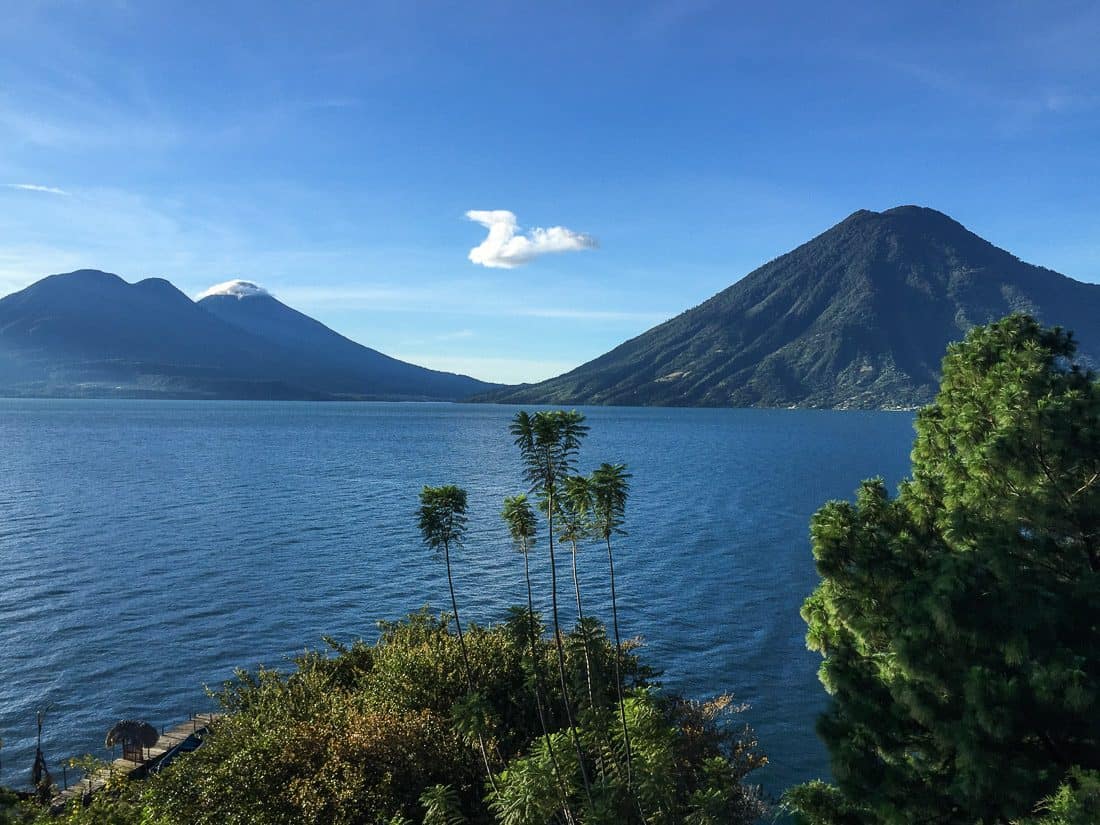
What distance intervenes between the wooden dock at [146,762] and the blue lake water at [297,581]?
3601 mm

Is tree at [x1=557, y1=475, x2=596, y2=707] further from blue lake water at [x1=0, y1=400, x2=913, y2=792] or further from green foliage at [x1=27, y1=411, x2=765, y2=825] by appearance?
blue lake water at [x1=0, y1=400, x2=913, y2=792]

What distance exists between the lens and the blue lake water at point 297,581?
42188mm

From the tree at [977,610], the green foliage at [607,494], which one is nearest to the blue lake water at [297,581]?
the tree at [977,610]

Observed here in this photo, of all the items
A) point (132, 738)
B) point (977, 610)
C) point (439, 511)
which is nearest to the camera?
point (977, 610)

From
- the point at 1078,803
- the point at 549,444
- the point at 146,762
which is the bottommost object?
the point at 146,762

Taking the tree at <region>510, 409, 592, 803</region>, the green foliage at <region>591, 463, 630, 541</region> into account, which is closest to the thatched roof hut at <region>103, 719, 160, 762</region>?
the tree at <region>510, 409, 592, 803</region>

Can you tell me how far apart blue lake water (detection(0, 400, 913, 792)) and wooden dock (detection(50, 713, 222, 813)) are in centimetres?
360

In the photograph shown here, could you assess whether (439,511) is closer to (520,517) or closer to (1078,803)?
Answer: (520,517)

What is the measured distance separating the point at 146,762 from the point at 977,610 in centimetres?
3545

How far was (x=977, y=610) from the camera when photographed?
14000 millimetres

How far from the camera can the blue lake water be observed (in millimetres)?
42188

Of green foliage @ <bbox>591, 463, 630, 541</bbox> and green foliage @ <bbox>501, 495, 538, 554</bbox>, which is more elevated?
green foliage @ <bbox>591, 463, 630, 541</bbox>

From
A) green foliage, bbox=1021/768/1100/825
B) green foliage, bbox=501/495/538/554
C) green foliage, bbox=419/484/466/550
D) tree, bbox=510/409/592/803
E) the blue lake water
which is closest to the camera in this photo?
green foliage, bbox=1021/768/1100/825

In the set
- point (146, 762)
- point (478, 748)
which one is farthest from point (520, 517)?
point (146, 762)
